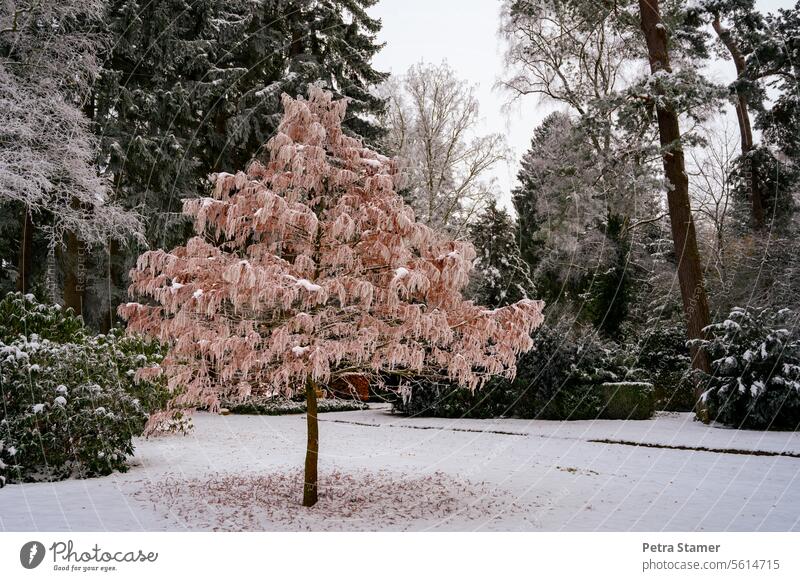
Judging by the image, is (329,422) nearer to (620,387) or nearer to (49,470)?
(620,387)

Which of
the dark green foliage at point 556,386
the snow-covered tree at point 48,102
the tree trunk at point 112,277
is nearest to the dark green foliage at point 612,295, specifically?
the dark green foliage at point 556,386

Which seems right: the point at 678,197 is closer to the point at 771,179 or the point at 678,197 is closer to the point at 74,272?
the point at 771,179

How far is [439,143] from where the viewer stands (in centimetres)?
777

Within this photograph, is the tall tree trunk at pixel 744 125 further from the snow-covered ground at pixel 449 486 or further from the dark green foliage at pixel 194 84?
the dark green foliage at pixel 194 84

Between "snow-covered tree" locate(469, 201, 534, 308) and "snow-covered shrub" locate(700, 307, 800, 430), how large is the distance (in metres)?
4.30

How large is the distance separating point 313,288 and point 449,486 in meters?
2.74

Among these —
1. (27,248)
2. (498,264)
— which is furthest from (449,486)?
(27,248)

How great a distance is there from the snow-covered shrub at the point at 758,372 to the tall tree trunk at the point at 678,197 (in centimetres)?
88

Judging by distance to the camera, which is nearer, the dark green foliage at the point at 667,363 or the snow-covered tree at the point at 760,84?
the snow-covered tree at the point at 760,84

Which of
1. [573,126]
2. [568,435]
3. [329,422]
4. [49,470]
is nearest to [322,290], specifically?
[49,470]

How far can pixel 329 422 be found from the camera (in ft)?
39.3

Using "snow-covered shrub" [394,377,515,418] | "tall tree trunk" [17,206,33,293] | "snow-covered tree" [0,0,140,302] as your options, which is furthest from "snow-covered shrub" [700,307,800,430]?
"tall tree trunk" [17,206,33,293]

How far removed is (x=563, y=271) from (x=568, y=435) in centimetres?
617

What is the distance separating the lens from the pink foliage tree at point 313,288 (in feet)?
13.8
